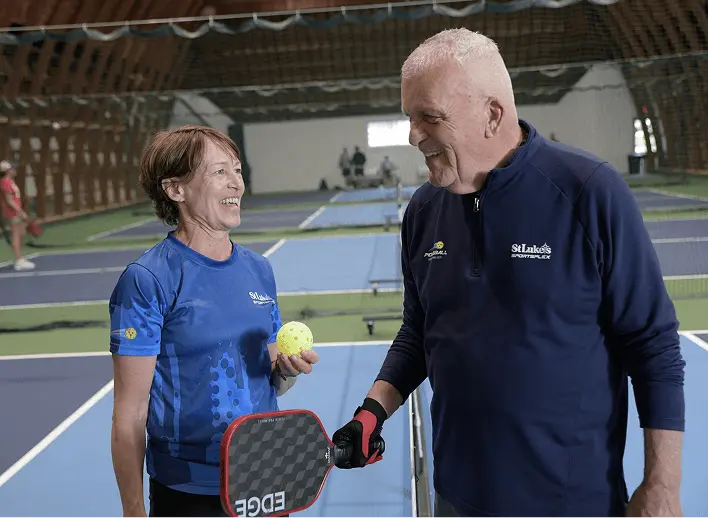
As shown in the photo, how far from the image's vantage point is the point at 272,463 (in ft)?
4.69

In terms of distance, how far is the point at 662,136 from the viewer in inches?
391

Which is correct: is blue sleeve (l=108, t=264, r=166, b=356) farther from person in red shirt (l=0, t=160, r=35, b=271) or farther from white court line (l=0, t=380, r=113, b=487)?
person in red shirt (l=0, t=160, r=35, b=271)

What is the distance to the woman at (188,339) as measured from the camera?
80.4 inches

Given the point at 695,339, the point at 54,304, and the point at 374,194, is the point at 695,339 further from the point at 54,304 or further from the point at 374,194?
the point at 54,304

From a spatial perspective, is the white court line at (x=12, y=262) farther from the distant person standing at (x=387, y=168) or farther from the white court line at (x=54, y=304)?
the distant person standing at (x=387, y=168)

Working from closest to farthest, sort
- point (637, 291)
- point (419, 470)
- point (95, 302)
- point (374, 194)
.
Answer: point (637, 291) < point (419, 470) < point (95, 302) < point (374, 194)

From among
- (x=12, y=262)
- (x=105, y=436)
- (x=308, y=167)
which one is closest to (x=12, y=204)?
(x=12, y=262)

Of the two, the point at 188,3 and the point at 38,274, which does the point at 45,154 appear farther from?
the point at 188,3

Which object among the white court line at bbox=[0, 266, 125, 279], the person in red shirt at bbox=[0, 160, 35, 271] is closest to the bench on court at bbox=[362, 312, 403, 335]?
the white court line at bbox=[0, 266, 125, 279]

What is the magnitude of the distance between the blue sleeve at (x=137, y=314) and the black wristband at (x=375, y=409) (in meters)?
0.62

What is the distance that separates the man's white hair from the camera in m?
1.73

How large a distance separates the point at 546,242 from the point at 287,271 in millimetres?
9512

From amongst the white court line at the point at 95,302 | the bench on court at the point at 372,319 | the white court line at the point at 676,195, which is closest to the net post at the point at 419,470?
the bench on court at the point at 372,319

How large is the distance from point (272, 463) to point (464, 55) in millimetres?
1051
